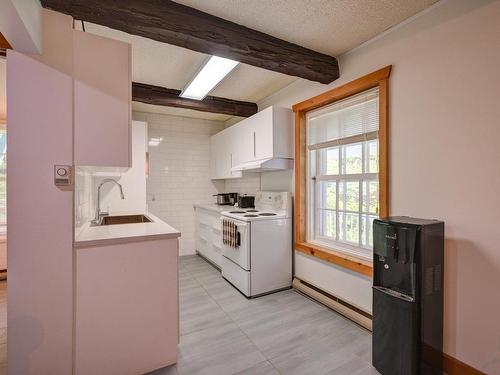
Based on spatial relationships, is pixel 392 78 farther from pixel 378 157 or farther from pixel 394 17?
pixel 378 157

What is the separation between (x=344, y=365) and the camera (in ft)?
5.96

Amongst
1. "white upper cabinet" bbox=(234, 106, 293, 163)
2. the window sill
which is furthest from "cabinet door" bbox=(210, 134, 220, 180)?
the window sill

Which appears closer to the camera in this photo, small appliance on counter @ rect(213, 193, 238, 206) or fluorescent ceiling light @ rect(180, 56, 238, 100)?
fluorescent ceiling light @ rect(180, 56, 238, 100)

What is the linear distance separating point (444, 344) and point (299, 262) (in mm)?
1546

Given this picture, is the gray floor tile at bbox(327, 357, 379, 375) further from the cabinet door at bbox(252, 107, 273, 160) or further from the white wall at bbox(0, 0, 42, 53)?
the white wall at bbox(0, 0, 42, 53)

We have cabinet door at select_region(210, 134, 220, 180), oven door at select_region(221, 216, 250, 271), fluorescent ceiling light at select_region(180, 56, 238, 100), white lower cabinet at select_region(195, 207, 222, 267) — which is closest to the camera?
fluorescent ceiling light at select_region(180, 56, 238, 100)

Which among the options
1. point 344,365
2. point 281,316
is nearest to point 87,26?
point 281,316

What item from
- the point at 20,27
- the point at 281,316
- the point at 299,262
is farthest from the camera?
the point at 299,262

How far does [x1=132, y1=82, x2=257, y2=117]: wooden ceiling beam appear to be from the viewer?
3.26 m

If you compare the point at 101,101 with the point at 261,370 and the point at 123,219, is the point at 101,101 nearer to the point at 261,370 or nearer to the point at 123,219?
the point at 123,219

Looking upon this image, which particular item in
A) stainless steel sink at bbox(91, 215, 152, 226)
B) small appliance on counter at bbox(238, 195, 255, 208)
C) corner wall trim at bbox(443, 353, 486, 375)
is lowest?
corner wall trim at bbox(443, 353, 486, 375)

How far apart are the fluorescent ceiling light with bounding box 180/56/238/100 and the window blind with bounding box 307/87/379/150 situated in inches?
43.2

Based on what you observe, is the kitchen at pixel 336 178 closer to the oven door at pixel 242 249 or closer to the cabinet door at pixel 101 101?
the cabinet door at pixel 101 101

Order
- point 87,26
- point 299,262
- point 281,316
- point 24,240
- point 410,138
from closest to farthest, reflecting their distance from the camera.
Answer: point 24,240 → point 410,138 → point 87,26 → point 281,316 → point 299,262
